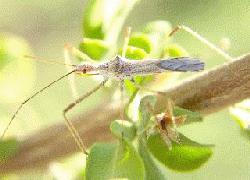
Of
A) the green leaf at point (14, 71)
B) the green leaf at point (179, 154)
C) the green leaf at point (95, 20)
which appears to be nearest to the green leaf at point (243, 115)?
the green leaf at point (179, 154)

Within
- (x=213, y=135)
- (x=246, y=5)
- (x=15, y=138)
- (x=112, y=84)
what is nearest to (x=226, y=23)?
(x=246, y=5)

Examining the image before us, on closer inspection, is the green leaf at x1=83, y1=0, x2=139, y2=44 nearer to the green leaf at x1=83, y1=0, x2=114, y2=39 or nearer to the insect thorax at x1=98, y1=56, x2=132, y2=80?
the green leaf at x1=83, y1=0, x2=114, y2=39

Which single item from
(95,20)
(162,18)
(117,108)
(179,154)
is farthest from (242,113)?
(162,18)

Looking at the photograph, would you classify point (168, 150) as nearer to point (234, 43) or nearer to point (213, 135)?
point (213, 135)

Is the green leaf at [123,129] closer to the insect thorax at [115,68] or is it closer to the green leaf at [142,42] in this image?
the green leaf at [142,42]

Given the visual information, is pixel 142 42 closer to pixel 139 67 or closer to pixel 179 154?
pixel 139 67

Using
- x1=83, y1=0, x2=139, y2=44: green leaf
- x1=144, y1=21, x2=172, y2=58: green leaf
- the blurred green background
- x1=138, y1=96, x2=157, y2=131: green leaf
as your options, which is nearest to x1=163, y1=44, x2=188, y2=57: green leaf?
x1=144, y1=21, x2=172, y2=58: green leaf
